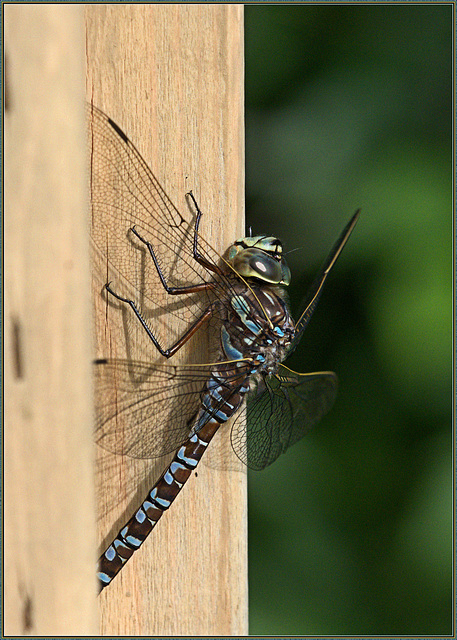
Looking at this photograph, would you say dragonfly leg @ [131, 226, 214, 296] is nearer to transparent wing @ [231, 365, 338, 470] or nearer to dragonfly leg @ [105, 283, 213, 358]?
dragonfly leg @ [105, 283, 213, 358]

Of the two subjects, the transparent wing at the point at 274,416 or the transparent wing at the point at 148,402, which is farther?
the transparent wing at the point at 274,416

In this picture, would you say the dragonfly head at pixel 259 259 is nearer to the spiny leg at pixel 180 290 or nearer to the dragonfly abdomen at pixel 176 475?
the spiny leg at pixel 180 290

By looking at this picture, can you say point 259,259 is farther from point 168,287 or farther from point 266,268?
point 168,287

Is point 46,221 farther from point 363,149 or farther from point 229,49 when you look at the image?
point 363,149

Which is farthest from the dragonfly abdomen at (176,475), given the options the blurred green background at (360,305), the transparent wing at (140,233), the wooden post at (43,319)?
the blurred green background at (360,305)

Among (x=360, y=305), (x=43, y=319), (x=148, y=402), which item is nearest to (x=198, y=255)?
(x=148, y=402)

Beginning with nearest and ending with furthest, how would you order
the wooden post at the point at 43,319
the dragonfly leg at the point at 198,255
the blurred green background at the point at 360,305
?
the wooden post at the point at 43,319, the dragonfly leg at the point at 198,255, the blurred green background at the point at 360,305

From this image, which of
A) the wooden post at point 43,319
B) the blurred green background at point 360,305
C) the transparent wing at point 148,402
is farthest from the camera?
the blurred green background at point 360,305

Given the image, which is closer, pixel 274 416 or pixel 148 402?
pixel 148 402
